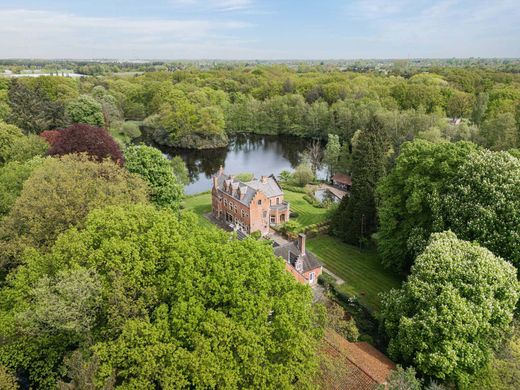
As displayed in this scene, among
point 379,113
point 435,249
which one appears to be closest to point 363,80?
point 379,113

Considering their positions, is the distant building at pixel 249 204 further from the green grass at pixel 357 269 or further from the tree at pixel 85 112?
the tree at pixel 85 112

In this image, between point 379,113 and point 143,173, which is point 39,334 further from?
point 379,113

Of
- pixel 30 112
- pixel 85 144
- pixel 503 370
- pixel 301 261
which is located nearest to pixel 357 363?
pixel 503 370

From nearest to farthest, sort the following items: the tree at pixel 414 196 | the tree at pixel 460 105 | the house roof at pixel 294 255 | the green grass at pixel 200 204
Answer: the tree at pixel 414 196
the house roof at pixel 294 255
the green grass at pixel 200 204
the tree at pixel 460 105

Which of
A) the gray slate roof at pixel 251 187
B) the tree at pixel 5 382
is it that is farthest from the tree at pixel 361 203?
the tree at pixel 5 382

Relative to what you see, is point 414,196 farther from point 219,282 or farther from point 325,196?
point 325,196

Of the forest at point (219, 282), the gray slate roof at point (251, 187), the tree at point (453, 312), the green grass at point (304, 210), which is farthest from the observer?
the green grass at point (304, 210)
